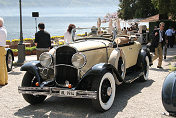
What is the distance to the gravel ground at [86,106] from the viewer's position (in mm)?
5645

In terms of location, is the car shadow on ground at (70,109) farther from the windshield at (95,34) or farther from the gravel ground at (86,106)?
the windshield at (95,34)

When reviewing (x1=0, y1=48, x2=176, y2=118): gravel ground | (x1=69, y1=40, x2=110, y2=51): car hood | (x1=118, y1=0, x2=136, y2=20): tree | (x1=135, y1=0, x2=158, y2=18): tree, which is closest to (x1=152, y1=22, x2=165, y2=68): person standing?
(x1=0, y1=48, x2=176, y2=118): gravel ground

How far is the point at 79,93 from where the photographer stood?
215 inches

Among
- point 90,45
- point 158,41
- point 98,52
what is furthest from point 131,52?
point 158,41

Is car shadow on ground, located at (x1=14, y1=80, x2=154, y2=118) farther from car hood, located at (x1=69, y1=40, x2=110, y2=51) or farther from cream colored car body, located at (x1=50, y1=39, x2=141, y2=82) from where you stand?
car hood, located at (x1=69, y1=40, x2=110, y2=51)

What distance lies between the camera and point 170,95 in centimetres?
437

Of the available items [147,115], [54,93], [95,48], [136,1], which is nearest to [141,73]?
[95,48]

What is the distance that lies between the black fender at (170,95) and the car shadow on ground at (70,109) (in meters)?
1.40

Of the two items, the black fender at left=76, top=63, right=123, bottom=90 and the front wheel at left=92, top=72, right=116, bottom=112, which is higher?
the black fender at left=76, top=63, right=123, bottom=90

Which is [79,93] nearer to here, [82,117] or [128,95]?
[82,117]

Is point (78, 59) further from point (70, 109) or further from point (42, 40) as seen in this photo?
point (42, 40)

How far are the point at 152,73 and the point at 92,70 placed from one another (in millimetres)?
4845

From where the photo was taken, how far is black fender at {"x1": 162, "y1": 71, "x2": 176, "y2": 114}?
14.2 ft

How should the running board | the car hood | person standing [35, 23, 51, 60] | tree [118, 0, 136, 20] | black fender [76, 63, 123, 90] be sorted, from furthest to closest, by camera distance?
tree [118, 0, 136, 20] < person standing [35, 23, 51, 60] < the running board < the car hood < black fender [76, 63, 123, 90]
